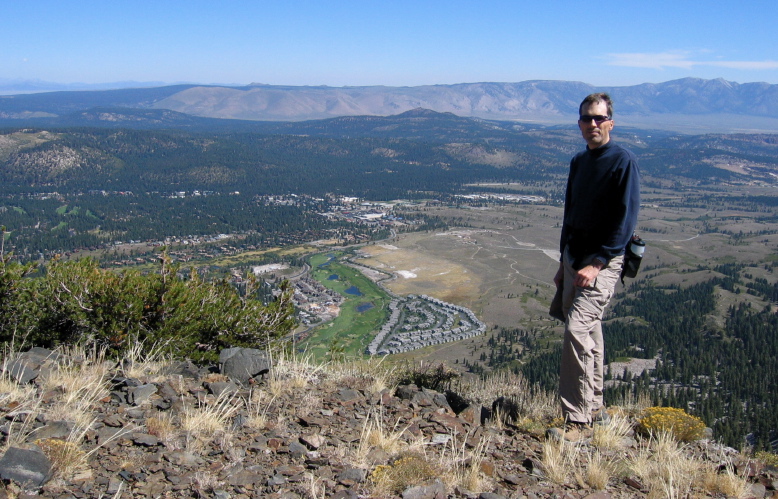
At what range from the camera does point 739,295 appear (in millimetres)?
58344

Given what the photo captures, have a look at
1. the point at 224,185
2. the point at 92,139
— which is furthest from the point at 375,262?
the point at 92,139

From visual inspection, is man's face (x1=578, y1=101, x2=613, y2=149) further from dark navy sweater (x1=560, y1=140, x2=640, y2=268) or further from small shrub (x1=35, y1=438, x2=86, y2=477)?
small shrub (x1=35, y1=438, x2=86, y2=477)

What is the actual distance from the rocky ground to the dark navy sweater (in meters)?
1.85

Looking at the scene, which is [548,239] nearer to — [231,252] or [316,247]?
[316,247]

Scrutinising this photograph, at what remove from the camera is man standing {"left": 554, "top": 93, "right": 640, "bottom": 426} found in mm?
5300

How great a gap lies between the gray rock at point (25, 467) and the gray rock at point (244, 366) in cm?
279

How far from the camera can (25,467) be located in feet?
12.8

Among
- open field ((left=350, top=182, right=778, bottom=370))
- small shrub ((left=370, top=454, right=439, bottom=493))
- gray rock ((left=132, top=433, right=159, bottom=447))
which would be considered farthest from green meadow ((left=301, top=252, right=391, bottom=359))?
small shrub ((left=370, top=454, right=439, bottom=493))

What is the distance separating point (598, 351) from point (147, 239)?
85396 mm

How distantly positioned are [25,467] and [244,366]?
10.4ft

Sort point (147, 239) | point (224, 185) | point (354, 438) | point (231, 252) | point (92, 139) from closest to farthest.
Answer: point (354, 438), point (231, 252), point (147, 239), point (224, 185), point (92, 139)

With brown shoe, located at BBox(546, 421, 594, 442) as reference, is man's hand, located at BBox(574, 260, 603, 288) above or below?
above

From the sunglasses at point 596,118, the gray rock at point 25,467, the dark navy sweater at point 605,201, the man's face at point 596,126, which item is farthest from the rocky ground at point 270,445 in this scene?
the sunglasses at point 596,118

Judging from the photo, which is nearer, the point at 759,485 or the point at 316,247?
the point at 759,485
